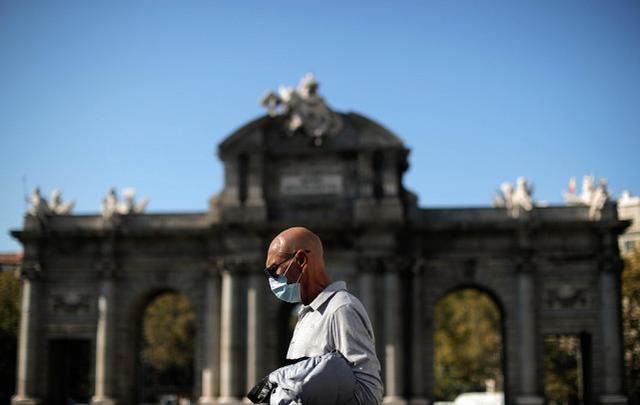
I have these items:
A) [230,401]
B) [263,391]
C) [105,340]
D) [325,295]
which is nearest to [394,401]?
[230,401]

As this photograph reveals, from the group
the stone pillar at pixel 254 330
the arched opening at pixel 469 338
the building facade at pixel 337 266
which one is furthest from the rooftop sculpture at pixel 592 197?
the arched opening at pixel 469 338

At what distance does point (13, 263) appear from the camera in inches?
3063

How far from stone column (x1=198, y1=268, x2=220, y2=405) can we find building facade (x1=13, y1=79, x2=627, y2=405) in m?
0.06

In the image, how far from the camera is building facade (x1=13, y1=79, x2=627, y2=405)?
38.8 metres

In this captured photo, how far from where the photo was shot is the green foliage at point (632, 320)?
56.0 metres

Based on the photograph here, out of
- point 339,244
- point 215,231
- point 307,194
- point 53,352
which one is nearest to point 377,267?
point 339,244

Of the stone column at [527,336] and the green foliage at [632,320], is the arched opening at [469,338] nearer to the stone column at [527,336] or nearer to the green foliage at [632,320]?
the green foliage at [632,320]

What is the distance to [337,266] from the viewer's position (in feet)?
128

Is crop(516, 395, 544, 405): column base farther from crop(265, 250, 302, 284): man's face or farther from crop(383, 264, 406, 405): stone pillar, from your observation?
crop(265, 250, 302, 284): man's face

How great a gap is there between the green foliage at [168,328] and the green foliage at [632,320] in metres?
34.0

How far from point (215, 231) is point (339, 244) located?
543 centimetres

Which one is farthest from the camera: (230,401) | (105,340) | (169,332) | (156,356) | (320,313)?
(156,356)

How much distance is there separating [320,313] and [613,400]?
1399 inches

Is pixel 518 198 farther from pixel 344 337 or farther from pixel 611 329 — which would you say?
pixel 344 337
